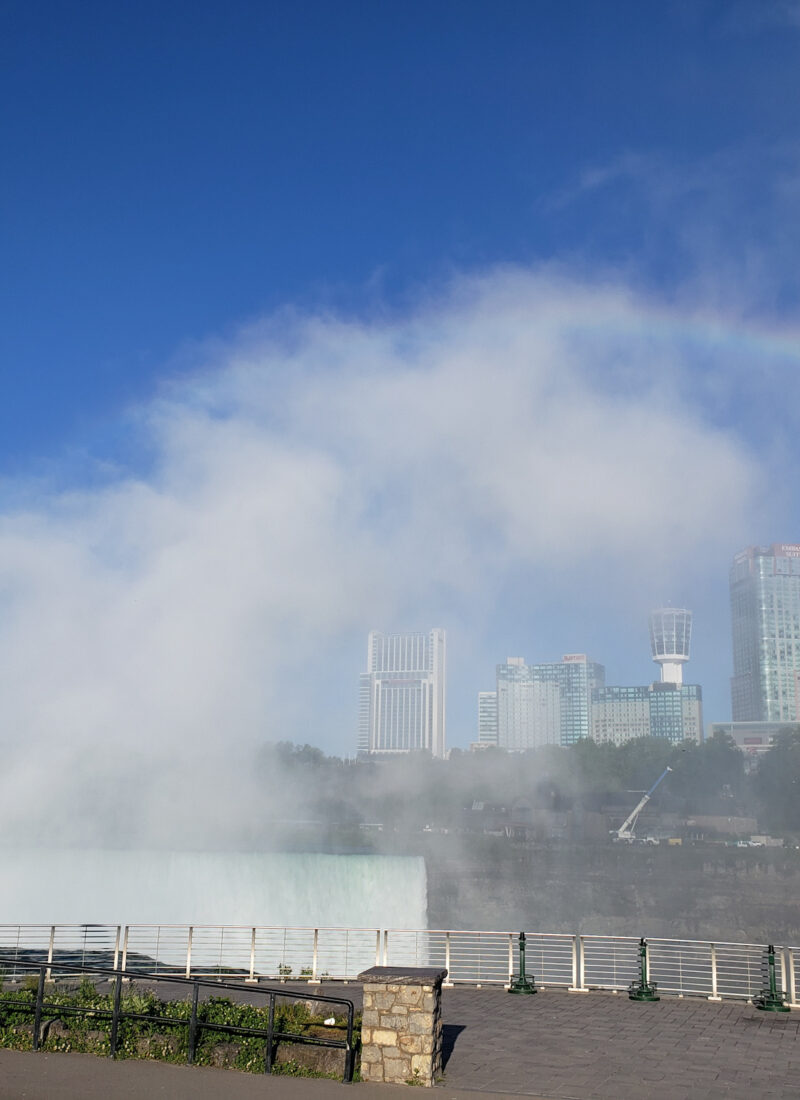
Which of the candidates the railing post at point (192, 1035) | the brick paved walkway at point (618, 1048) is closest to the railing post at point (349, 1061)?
the brick paved walkway at point (618, 1048)

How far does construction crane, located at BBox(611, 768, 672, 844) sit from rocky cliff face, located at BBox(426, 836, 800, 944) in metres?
29.1

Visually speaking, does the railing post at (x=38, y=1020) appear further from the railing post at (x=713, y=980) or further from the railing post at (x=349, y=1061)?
the railing post at (x=713, y=980)

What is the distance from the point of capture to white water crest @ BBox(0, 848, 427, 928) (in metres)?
83.1

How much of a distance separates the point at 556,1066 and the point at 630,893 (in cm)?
9750

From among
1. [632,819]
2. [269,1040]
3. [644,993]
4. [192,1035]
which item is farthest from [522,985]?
[632,819]

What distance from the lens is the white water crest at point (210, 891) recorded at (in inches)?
3270

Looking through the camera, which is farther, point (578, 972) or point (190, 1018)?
point (578, 972)

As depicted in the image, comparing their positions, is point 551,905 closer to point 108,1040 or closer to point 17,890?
point 17,890

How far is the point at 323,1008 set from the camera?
13398 mm

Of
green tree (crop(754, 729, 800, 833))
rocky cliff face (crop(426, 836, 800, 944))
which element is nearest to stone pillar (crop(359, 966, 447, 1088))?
rocky cliff face (crop(426, 836, 800, 944))

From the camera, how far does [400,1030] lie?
1077 centimetres

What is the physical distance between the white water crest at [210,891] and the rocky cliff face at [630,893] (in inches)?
481

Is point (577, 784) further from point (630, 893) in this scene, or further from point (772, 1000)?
point (772, 1000)

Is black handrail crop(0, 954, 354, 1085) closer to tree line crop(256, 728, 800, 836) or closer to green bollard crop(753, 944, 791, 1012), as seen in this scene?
green bollard crop(753, 944, 791, 1012)
